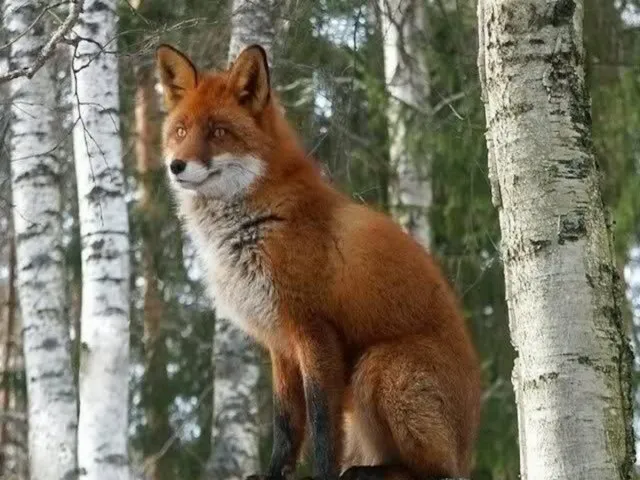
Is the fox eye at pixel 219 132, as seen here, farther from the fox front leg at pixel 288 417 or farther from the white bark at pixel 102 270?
the white bark at pixel 102 270

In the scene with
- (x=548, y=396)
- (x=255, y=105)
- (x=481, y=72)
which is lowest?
(x=548, y=396)

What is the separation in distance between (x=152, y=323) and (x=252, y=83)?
9873 mm

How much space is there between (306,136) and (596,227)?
631 cm

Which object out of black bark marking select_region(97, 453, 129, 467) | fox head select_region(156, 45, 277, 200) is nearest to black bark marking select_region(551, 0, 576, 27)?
fox head select_region(156, 45, 277, 200)

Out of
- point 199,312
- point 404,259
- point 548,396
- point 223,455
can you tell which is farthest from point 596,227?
point 199,312

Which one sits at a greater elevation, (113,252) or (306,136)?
(306,136)

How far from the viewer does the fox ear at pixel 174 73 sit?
6410 mm

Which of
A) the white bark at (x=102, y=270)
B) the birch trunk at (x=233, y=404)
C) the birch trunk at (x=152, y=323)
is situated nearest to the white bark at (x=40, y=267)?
the white bark at (x=102, y=270)

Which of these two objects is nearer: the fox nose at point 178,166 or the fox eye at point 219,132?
the fox nose at point 178,166

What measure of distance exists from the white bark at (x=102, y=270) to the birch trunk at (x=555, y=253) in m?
4.55

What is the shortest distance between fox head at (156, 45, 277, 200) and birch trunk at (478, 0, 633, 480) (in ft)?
6.37

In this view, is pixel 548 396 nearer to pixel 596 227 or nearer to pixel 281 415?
pixel 596 227

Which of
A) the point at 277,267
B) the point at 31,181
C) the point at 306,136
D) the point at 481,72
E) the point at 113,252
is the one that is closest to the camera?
the point at 481,72

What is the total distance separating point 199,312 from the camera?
619 inches
